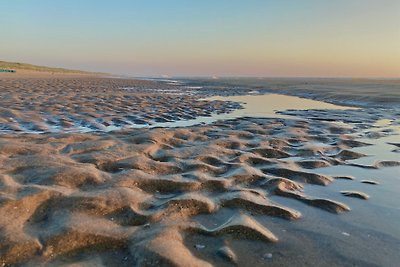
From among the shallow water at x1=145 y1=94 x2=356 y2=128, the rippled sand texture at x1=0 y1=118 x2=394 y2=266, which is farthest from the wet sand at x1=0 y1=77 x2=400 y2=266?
the shallow water at x1=145 y1=94 x2=356 y2=128

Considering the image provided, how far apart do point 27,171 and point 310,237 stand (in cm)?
418

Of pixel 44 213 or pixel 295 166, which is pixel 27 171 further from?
pixel 295 166

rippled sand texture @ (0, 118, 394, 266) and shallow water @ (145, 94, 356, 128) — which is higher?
rippled sand texture @ (0, 118, 394, 266)

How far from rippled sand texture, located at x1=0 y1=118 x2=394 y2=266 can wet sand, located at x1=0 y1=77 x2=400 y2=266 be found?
0.05 feet

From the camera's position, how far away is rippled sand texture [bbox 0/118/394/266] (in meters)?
3.97

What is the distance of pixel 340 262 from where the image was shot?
4.00m

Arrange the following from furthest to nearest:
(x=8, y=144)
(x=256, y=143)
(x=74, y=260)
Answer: (x=256, y=143) → (x=8, y=144) → (x=74, y=260)

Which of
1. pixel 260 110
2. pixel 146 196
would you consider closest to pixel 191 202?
pixel 146 196

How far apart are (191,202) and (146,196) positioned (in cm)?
64

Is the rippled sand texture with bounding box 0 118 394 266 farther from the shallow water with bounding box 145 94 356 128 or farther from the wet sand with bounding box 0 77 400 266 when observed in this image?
the shallow water with bounding box 145 94 356 128

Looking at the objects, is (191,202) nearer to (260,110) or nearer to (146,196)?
(146,196)

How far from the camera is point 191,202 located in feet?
17.4

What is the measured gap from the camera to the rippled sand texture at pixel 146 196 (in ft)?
13.0

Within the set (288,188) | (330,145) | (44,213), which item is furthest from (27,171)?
(330,145)
